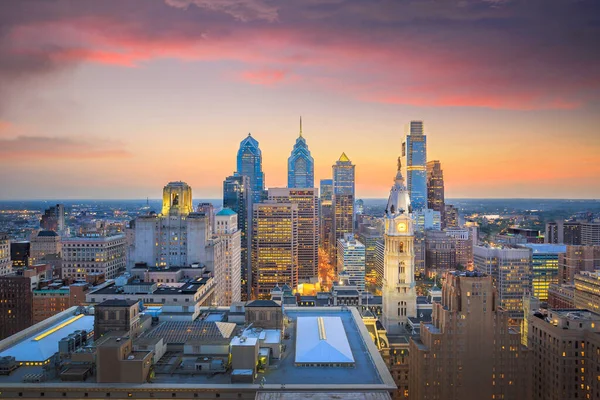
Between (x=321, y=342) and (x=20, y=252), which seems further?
(x=20, y=252)

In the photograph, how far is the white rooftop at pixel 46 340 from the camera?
52.6 meters

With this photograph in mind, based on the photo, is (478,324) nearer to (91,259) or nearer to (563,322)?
(563,322)

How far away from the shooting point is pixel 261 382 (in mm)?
46562

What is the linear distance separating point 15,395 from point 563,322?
6005 centimetres

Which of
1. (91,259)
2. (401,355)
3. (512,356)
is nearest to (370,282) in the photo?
(91,259)

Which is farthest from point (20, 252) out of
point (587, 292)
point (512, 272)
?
point (587, 292)

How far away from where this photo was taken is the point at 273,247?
19100cm

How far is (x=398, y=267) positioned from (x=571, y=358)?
34047mm

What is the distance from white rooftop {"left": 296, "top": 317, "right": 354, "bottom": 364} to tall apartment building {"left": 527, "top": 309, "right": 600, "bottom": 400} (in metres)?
25.1

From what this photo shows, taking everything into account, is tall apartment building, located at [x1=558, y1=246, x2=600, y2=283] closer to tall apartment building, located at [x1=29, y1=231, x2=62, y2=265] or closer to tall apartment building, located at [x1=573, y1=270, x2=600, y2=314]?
tall apartment building, located at [x1=573, y1=270, x2=600, y2=314]

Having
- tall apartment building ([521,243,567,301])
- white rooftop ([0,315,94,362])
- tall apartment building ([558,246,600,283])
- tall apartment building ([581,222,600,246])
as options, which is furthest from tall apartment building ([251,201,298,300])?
white rooftop ([0,315,94,362])

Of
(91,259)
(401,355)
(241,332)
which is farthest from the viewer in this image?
(91,259)

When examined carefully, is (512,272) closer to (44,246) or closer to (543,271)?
(543,271)

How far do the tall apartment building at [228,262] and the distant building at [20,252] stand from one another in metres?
61.4
